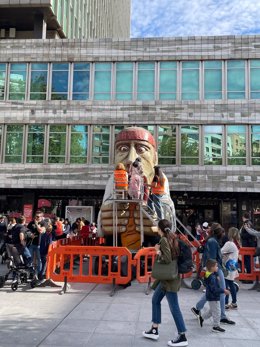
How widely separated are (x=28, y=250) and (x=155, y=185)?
391cm

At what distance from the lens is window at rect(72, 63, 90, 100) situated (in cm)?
2184

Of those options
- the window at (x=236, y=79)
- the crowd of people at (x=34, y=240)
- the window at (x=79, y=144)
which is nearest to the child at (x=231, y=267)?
the crowd of people at (x=34, y=240)

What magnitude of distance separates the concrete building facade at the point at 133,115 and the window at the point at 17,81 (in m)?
0.06

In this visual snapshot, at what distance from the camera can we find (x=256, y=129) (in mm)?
20828

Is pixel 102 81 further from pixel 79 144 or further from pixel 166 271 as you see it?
pixel 166 271

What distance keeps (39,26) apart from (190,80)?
11047 millimetres

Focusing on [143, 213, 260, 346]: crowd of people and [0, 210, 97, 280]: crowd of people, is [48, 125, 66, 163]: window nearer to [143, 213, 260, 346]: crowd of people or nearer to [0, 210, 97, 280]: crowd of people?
[0, 210, 97, 280]: crowd of people

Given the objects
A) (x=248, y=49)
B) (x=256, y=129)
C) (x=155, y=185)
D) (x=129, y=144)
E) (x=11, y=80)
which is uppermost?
(x=248, y=49)

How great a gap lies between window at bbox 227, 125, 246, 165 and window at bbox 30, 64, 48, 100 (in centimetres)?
1072

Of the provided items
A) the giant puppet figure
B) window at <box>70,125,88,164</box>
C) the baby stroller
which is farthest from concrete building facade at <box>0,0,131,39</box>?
the baby stroller

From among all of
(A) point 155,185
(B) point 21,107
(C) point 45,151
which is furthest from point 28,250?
(B) point 21,107

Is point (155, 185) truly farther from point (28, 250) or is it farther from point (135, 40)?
point (135, 40)

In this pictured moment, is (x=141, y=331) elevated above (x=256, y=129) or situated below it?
below

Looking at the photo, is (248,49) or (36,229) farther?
(248,49)
